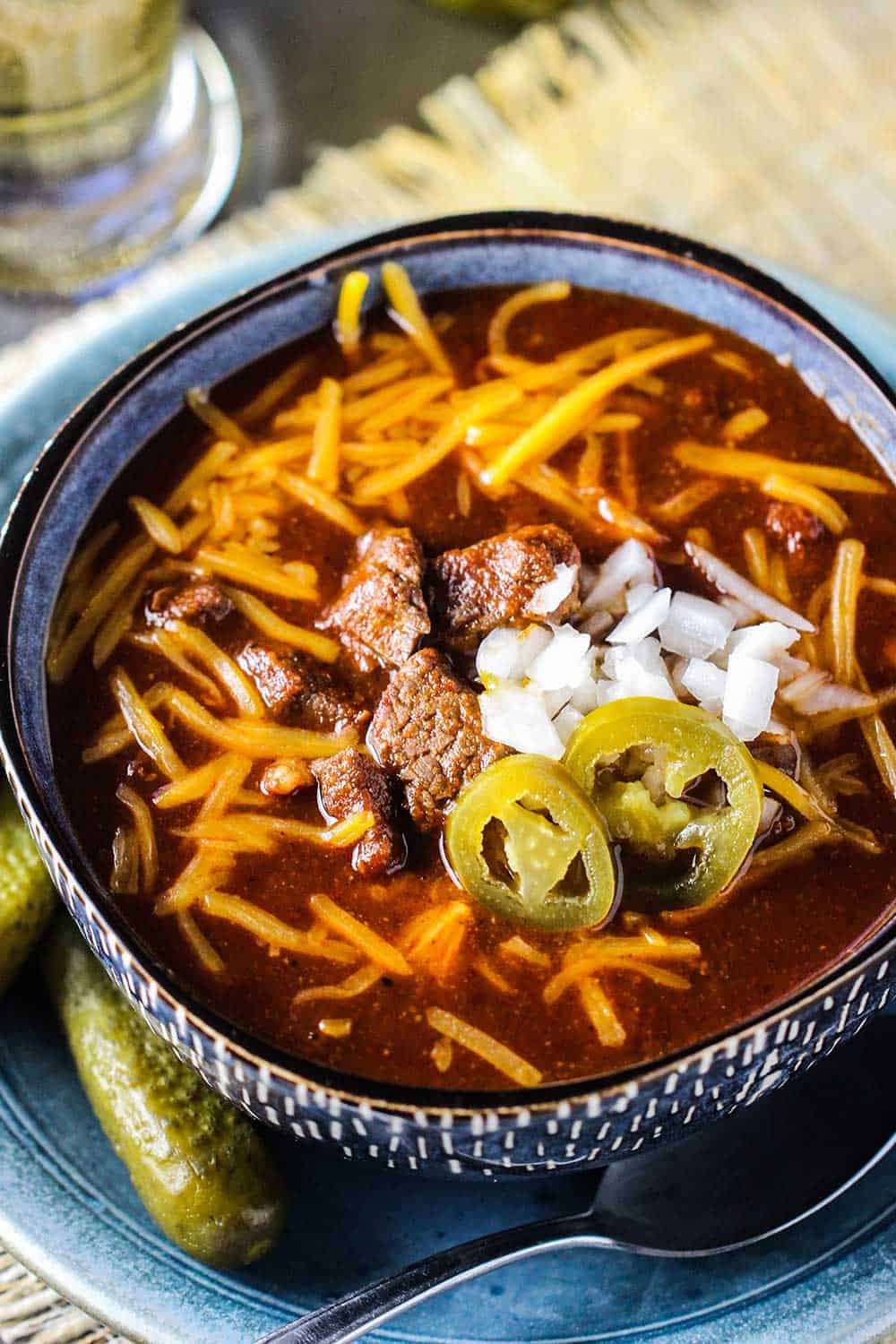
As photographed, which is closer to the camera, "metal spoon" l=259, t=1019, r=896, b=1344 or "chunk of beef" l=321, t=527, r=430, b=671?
"metal spoon" l=259, t=1019, r=896, b=1344

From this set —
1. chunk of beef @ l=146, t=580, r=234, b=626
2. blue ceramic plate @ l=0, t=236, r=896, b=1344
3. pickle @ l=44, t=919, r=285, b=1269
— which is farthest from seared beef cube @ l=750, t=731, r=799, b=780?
pickle @ l=44, t=919, r=285, b=1269

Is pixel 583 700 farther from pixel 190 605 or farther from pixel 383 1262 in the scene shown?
pixel 383 1262

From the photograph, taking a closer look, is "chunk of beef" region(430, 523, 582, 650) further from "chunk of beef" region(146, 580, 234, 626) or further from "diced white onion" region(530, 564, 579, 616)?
"chunk of beef" region(146, 580, 234, 626)

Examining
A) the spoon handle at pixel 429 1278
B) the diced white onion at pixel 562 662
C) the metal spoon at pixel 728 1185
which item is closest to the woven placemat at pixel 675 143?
the diced white onion at pixel 562 662

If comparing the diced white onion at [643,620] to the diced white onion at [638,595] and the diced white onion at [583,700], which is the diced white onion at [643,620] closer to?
the diced white onion at [638,595]

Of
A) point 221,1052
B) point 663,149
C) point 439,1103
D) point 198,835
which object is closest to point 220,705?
point 198,835
